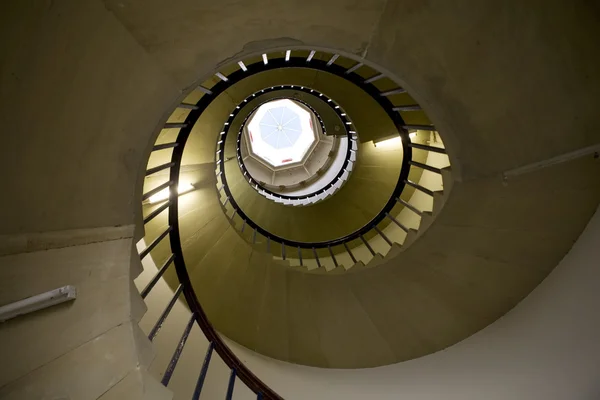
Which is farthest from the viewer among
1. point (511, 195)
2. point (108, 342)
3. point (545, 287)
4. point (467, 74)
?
point (545, 287)

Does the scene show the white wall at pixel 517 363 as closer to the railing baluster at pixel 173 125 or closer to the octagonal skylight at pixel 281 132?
the railing baluster at pixel 173 125

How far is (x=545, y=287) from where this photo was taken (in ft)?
12.6

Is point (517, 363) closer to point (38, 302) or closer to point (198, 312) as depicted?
point (198, 312)

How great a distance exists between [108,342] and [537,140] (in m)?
3.99

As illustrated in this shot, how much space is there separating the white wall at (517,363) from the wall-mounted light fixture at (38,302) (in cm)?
359

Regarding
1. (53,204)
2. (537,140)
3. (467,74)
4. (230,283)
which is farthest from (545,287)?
(53,204)

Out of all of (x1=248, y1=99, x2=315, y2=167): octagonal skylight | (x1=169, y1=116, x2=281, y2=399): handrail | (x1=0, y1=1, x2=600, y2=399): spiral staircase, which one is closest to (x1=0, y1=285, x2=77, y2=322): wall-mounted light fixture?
(x1=0, y1=1, x2=600, y2=399): spiral staircase

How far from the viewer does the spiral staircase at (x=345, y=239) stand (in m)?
2.46

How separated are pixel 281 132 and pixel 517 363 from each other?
13884 millimetres

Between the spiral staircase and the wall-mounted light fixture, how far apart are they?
0.07 metres

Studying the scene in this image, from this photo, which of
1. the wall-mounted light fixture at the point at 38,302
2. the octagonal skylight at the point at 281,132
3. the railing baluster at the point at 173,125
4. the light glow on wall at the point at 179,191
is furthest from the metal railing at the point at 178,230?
the octagonal skylight at the point at 281,132

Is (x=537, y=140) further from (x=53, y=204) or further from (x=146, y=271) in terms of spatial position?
(x=146, y=271)

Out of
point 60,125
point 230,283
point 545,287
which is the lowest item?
point 230,283

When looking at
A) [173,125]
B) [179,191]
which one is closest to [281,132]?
[179,191]
